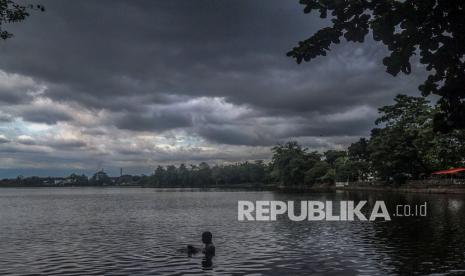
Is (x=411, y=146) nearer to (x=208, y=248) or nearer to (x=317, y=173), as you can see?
(x=208, y=248)

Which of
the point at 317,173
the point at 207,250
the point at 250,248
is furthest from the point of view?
the point at 317,173

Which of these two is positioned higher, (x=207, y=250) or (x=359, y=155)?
(x=359, y=155)

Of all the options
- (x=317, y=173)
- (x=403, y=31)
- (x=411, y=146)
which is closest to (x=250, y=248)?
(x=403, y=31)

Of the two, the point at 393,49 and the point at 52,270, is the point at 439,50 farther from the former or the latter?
the point at 52,270

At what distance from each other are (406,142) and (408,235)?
2705 inches

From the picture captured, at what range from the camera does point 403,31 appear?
31.6ft

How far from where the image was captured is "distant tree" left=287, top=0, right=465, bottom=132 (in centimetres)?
918

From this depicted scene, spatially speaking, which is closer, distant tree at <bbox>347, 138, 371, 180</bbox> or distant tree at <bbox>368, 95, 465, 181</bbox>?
distant tree at <bbox>368, 95, 465, 181</bbox>

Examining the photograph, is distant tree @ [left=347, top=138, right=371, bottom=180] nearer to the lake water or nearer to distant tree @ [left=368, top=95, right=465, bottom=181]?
distant tree @ [left=368, top=95, right=465, bottom=181]

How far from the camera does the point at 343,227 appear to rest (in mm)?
35625

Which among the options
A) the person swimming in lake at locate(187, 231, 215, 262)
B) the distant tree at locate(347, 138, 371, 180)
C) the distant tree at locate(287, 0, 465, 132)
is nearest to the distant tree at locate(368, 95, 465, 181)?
the distant tree at locate(347, 138, 371, 180)

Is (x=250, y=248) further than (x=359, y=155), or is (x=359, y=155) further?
(x=359, y=155)

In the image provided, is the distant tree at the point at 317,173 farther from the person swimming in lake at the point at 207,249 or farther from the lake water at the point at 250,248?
the person swimming in lake at the point at 207,249

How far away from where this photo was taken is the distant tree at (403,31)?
30.1 ft
